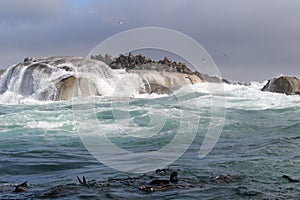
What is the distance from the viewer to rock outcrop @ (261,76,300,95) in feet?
125

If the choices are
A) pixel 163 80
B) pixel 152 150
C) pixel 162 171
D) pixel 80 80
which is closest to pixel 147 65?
pixel 163 80

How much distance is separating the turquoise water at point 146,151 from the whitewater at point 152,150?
14 millimetres

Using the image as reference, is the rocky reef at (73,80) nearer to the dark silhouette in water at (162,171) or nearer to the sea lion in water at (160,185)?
the dark silhouette in water at (162,171)

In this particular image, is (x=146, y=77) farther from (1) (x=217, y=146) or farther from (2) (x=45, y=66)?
(1) (x=217, y=146)

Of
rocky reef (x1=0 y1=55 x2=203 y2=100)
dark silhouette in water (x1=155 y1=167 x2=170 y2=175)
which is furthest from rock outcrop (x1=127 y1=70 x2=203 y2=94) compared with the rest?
dark silhouette in water (x1=155 y1=167 x2=170 y2=175)

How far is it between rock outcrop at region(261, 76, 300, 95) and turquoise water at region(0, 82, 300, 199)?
1537 centimetres

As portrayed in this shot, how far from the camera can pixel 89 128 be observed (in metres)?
17.5

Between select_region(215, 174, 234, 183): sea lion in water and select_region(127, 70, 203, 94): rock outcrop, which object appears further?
select_region(127, 70, 203, 94): rock outcrop

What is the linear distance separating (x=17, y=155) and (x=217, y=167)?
4.88 meters

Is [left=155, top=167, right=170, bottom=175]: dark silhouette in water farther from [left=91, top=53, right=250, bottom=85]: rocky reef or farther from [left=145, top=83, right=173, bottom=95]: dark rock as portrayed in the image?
[left=91, top=53, right=250, bottom=85]: rocky reef

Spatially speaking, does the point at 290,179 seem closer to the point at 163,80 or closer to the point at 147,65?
the point at 163,80

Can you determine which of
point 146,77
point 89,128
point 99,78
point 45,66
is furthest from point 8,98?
point 89,128

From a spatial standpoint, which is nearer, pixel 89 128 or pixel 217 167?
pixel 217 167

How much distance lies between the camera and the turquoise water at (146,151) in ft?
23.7
